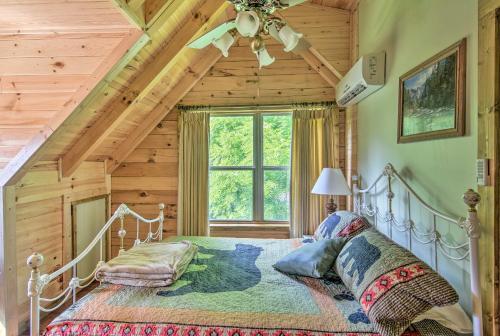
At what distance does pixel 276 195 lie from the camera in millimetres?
3836

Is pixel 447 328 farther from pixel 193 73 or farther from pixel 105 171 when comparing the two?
pixel 105 171

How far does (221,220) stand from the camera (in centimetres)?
387

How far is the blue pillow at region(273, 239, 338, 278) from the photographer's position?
1.92 m

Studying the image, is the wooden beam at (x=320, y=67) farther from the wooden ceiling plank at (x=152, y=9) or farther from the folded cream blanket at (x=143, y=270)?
→ the folded cream blanket at (x=143, y=270)

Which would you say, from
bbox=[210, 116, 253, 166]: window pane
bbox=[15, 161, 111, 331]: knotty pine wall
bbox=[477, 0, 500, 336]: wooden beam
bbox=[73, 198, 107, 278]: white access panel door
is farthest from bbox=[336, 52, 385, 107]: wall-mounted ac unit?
bbox=[73, 198, 107, 278]: white access panel door

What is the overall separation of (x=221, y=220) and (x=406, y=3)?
2890mm

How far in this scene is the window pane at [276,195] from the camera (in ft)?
12.5

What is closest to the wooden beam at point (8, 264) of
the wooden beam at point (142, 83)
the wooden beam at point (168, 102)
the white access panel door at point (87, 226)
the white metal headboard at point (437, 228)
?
the wooden beam at point (142, 83)

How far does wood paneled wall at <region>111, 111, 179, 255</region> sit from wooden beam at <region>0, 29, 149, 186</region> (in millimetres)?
1513

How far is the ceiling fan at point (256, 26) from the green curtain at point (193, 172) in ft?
6.11

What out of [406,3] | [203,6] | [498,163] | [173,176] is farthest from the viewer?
[173,176]

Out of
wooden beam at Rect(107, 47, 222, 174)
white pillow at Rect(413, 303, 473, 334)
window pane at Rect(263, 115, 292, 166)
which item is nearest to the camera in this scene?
Result: white pillow at Rect(413, 303, 473, 334)

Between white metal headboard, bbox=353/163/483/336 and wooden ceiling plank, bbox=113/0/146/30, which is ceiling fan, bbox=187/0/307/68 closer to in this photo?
wooden ceiling plank, bbox=113/0/146/30

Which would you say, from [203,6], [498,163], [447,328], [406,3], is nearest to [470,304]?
[447,328]
